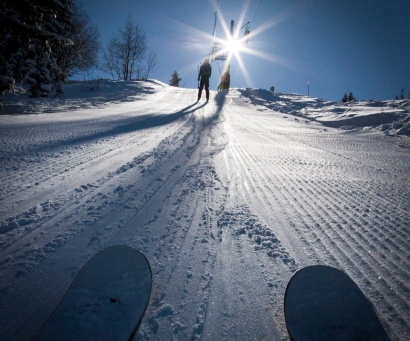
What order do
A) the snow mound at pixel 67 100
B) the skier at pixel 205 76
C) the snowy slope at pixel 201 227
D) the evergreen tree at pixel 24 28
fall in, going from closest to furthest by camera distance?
the snowy slope at pixel 201 227, the evergreen tree at pixel 24 28, the snow mound at pixel 67 100, the skier at pixel 205 76

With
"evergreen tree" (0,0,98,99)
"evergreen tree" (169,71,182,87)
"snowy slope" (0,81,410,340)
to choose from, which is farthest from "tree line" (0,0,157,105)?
→ "evergreen tree" (169,71,182,87)

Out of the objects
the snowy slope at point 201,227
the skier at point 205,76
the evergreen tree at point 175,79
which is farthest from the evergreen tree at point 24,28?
the evergreen tree at point 175,79

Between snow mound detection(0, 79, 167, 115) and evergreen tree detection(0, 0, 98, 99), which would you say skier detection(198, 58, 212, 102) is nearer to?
snow mound detection(0, 79, 167, 115)

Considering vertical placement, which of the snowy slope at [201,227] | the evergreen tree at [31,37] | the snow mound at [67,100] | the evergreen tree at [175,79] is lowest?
the snowy slope at [201,227]

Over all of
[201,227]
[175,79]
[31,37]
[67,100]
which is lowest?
[201,227]

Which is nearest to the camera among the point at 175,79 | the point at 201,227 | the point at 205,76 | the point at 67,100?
the point at 201,227

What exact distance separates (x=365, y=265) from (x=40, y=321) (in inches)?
61.8

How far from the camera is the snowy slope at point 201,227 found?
0.96m

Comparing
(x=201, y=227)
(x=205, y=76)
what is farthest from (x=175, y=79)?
(x=201, y=227)

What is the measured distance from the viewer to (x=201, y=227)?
1.46 metres

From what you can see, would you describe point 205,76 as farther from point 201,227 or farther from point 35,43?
point 201,227

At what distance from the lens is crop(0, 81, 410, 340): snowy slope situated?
96cm

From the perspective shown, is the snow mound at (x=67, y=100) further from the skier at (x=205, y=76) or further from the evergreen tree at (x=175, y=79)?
the evergreen tree at (x=175, y=79)

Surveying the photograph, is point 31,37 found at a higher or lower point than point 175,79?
lower
